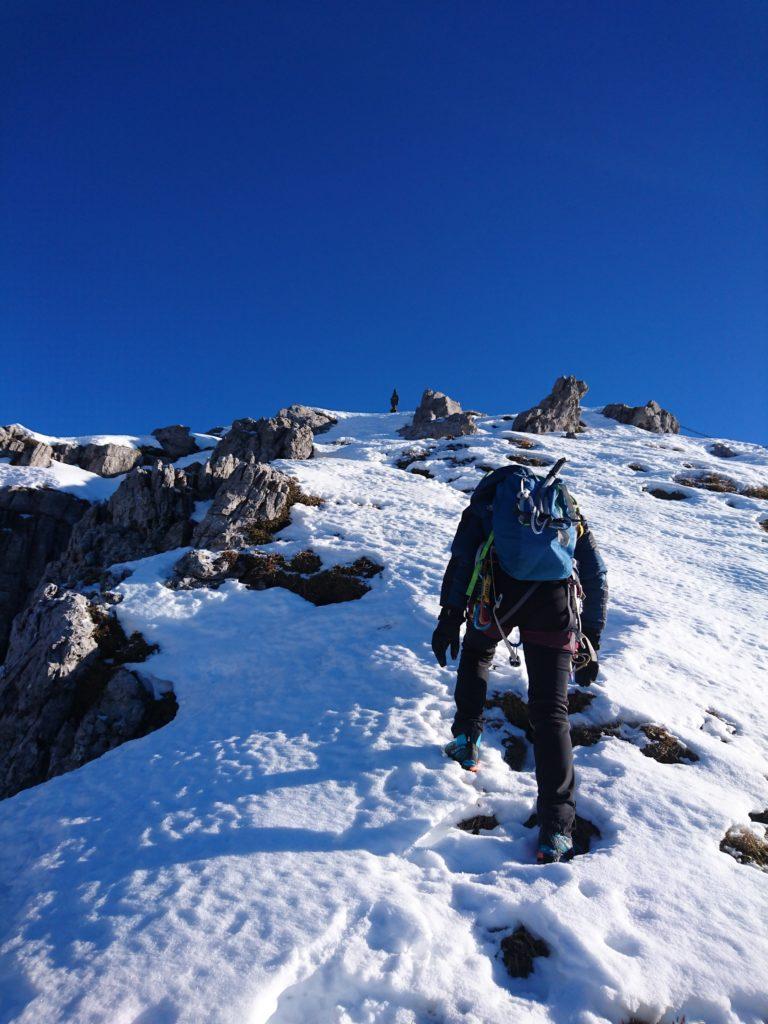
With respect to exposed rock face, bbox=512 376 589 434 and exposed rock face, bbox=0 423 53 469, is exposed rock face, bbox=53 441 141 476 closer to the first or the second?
exposed rock face, bbox=0 423 53 469

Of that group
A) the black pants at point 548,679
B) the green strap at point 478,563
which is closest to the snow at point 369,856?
the black pants at point 548,679

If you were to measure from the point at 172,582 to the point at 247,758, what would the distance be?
7.53 m

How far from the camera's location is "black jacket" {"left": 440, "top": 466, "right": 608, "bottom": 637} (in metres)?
5.63

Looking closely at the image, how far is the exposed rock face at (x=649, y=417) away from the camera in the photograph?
51.8 metres

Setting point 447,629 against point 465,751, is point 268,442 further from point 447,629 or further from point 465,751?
point 465,751

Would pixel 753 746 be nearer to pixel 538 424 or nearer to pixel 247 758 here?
pixel 247 758

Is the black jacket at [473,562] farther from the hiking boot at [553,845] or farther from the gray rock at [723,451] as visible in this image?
the gray rock at [723,451]

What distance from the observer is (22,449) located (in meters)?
34.1

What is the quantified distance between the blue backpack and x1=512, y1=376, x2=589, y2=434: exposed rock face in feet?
140

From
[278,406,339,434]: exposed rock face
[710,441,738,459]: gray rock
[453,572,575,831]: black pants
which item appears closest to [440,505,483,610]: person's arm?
[453,572,575,831]: black pants

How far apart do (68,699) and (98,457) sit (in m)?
30.5

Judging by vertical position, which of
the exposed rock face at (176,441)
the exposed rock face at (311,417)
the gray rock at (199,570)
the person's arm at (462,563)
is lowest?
the gray rock at (199,570)

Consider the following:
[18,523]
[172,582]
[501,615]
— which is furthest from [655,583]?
[18,523]

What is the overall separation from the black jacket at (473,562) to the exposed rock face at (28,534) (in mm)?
28673
